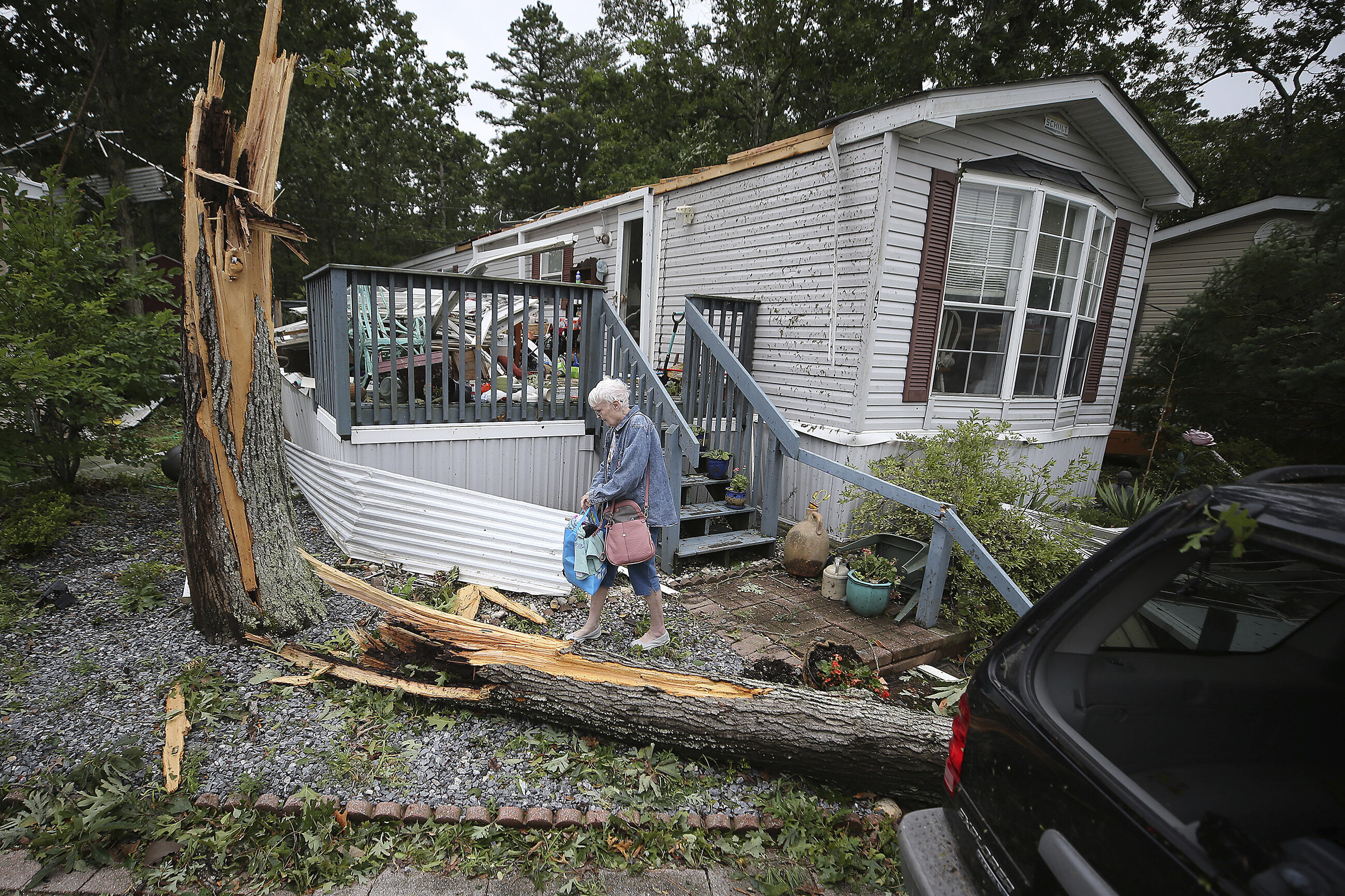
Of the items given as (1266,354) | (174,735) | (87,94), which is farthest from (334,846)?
(87,94)

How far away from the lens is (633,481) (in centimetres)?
339

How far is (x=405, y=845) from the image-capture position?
2.25 meters

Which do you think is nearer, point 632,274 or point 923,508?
point 923,508

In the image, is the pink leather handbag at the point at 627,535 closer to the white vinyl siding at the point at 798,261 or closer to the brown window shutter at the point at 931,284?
the white vinyl siding at the point at 798,261

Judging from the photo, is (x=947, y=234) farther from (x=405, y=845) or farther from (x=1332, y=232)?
(x=1332, y=232)

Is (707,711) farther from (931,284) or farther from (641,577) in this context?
(931,284)

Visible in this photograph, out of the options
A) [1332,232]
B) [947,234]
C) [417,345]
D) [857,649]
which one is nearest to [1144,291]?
[1332,232]

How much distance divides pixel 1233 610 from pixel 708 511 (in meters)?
3.59

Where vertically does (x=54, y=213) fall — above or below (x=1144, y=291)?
below

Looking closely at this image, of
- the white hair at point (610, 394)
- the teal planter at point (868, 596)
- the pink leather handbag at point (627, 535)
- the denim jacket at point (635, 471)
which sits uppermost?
the white hair at point (610, 394)

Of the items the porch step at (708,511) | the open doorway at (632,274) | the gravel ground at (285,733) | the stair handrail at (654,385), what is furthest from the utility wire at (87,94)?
the porch step at (708,511)

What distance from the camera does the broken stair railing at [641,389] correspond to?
4.75 metres

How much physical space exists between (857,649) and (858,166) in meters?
4.23

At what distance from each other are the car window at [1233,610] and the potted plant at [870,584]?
2361 millimetres
